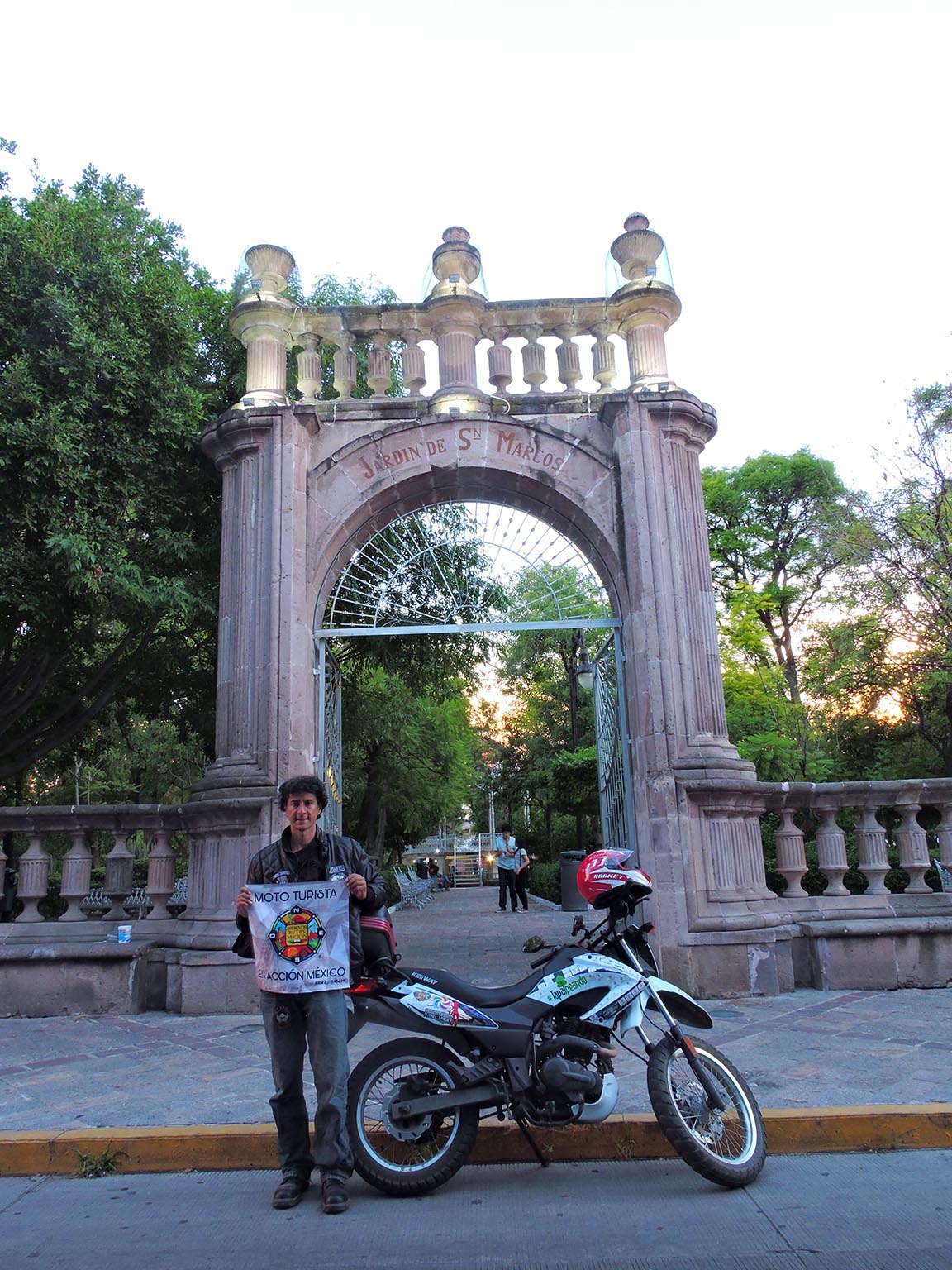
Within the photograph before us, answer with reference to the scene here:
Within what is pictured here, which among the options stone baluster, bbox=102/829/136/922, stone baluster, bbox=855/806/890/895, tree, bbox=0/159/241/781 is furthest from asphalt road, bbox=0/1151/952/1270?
tree, bbox=0/159/241/781

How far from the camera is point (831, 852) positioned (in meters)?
8.47

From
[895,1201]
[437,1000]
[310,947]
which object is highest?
[310,947]

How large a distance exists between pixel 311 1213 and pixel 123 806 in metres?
5.42

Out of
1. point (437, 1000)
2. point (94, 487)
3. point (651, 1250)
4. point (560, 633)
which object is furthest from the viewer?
point (560, 633)

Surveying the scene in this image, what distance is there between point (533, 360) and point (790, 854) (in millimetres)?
5462

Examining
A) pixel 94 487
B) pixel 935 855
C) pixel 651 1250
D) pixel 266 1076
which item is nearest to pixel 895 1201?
pixel 651 1250

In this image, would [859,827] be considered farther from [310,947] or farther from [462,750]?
[462,750]

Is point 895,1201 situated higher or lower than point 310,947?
lower

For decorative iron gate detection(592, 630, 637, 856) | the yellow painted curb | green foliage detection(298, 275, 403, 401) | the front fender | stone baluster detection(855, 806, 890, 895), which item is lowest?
the yellow painted curb

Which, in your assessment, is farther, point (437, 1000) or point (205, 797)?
point (205, 797)

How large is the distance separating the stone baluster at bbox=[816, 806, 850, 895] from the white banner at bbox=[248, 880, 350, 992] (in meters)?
5.84

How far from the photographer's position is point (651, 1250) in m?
3.26

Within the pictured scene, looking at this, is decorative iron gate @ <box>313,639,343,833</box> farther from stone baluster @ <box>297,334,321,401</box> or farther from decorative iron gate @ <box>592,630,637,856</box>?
decorative iron gate @ <box>592,630,637,856</box>

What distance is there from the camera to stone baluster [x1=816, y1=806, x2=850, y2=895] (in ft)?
27.5
